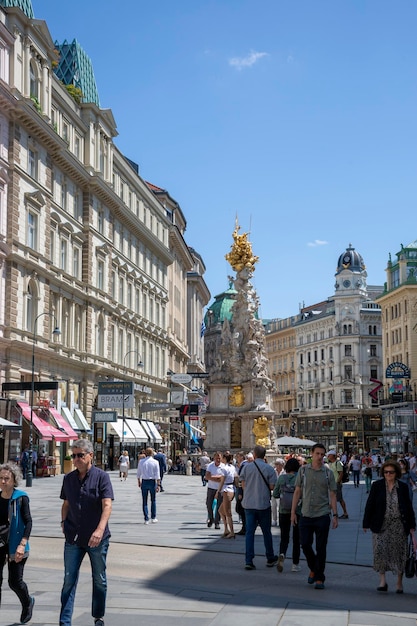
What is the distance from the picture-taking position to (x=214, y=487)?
20.8 m

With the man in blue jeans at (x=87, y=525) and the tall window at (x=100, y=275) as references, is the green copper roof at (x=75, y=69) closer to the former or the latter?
the tall window at (x=100, y=275)

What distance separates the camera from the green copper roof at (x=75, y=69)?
61.1 m

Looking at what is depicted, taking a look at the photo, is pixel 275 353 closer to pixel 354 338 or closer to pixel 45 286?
pixel 354 338

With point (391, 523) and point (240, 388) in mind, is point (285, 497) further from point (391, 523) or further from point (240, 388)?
point (240, 388)

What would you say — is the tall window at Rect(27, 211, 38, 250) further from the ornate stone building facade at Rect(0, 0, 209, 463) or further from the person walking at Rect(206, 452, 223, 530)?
the person walking at Rect(206, 452, 223, 530)

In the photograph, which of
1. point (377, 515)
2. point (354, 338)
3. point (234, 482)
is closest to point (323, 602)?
point (377, 515)

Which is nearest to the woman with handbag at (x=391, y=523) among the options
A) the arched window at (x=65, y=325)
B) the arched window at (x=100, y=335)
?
the arched window at (x=65, y=325)

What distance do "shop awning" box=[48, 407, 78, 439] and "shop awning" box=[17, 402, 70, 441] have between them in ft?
3.51

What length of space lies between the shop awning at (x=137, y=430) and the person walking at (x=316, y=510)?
4853 cm

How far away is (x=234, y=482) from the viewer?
21156mm

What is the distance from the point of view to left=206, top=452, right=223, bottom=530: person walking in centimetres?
1973

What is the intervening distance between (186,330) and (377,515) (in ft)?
309

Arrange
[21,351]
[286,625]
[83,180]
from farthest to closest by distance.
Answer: [83,180], [21,351], [286,625]

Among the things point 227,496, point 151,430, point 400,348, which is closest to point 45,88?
point 151,430
